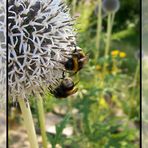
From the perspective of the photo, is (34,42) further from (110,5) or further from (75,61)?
(110,5)

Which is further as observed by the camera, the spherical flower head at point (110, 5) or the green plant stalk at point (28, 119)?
the spherical flower head at point (110, 5)

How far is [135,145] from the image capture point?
6.56 feet

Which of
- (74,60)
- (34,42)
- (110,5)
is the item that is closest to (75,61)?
(74,60)

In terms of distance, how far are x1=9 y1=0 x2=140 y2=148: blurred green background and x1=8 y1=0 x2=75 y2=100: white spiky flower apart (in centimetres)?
37

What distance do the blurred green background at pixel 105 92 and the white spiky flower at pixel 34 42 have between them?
1.22ft

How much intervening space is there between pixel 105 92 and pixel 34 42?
836mm

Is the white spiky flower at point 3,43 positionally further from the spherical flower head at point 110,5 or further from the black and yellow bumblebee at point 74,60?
the spherical flower head at point 110,5

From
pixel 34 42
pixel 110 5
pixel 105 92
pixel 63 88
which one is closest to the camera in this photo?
pixel 34 42

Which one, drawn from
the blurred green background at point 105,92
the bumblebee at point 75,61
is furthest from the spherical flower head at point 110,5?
the bumblebee at point 75,61

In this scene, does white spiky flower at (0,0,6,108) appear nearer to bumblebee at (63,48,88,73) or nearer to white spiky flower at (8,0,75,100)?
white spiky flower at (8,0,75,100)

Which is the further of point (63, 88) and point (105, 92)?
point (105, 92)

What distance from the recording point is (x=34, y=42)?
1286mm

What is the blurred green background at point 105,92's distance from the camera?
1797 millimetres

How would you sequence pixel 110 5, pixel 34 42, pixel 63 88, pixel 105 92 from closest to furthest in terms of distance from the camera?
pixel 34 42 → pixel 63 88 → pixel 110 5 → pixel 105 92
